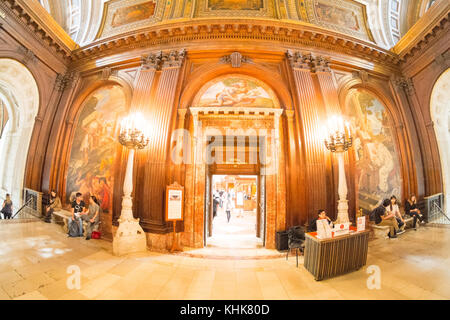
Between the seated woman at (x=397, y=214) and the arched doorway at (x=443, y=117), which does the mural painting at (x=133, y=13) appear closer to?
the arched doorway at (x=443, y=117)

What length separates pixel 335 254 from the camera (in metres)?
3.55

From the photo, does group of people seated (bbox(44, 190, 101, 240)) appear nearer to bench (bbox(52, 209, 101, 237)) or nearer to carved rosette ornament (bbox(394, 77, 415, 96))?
bench (bbox(52, 209, 101, 237))

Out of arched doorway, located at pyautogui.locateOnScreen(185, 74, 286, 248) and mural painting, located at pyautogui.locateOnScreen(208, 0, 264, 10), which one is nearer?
arched doorway, located at pyautogui.locateOnScreen(185, 74, 286, 248)

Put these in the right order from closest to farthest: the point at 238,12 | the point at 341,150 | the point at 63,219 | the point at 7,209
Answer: the point at 341,150 < the point at 63,219 < the point at 7,209 < the point at 238,12

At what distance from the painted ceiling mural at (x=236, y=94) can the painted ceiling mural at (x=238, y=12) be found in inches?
105

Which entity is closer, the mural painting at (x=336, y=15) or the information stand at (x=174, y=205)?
the information stand at (x=174, y=205)

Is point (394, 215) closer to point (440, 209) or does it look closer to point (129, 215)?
point (440, 209)

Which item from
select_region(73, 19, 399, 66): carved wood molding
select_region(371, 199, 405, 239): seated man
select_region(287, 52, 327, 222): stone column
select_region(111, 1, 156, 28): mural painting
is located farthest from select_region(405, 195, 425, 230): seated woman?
select_region(111, 1, 156, 28): mural painting

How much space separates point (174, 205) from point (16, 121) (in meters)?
7.67

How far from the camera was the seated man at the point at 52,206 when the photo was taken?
19.5 ft

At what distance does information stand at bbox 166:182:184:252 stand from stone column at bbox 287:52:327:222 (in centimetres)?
Result: 396

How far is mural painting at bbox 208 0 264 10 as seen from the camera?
668 cm

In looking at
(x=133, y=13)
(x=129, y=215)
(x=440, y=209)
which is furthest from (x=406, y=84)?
(x=133, y=13)

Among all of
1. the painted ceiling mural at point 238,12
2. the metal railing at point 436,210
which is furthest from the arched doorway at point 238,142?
the metal railing at point 436,210
